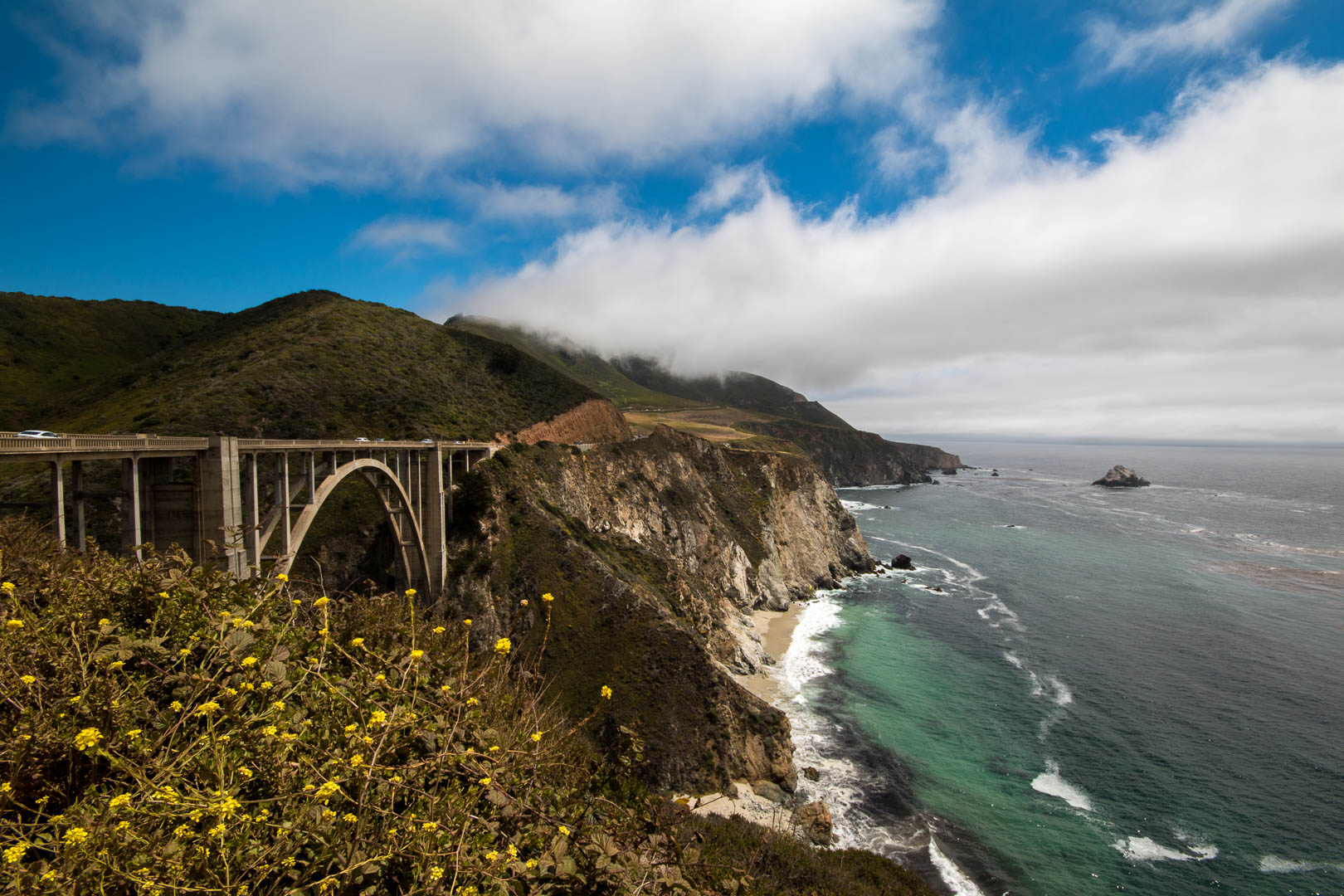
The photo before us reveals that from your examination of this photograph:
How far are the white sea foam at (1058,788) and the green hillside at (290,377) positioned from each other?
143 ft

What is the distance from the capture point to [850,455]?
16900 cm

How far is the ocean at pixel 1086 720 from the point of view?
78.5 ft

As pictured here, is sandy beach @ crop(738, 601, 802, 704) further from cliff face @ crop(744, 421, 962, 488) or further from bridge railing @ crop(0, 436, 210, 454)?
cliff face @ crop(744, 421, 962, 488)

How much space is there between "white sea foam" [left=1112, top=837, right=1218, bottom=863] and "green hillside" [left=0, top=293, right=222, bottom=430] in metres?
66.9

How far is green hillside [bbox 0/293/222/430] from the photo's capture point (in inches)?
1823

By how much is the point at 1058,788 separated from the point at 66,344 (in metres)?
87.7

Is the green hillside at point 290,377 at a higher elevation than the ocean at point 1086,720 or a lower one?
higher

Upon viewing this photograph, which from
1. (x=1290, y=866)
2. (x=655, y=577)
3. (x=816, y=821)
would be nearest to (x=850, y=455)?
(x=655, y=577)

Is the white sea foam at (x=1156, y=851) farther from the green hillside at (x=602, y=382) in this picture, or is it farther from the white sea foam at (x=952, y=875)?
the green hillside at (x=602, y=382)

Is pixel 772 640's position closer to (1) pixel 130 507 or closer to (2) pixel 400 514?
(2) pixel 400 514

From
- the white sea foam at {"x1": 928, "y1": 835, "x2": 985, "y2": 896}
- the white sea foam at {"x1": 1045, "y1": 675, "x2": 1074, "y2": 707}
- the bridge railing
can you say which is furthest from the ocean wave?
the bridge railing

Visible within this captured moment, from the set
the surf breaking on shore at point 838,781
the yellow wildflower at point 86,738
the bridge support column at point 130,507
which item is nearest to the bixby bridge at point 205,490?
the bridge support column at point 130,507

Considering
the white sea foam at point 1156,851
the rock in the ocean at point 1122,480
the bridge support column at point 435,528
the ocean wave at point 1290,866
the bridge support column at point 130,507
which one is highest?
the bridge support column at point 130,507

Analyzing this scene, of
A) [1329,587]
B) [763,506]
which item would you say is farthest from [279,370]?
[1329,587]
